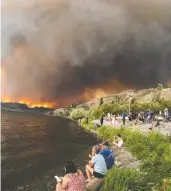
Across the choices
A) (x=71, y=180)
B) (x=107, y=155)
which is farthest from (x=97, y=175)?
(x=71, y=180)

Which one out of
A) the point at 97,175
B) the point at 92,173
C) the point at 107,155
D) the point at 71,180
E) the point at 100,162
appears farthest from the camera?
the point at 107,155

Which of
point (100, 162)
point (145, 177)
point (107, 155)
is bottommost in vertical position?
point (145, 177)

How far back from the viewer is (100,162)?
13.1 meters

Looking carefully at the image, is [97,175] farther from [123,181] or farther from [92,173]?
[123,181]

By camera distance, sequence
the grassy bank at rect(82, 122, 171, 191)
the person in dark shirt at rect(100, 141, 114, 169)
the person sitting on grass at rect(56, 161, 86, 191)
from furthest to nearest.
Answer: the person in dark shirt at rect(100, 141, 114, 169) → the grassy bank at rect(82, 122, 171, 191) → the person sitting on grass at rect(56, 161, 86, 191)

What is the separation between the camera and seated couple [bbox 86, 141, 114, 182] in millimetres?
12945

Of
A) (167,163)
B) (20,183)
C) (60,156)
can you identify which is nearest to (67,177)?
(167,163)

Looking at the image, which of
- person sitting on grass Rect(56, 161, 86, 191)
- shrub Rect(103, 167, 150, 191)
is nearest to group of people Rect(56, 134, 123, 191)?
person sitting on grass Rect(56, 161, 86, 191)

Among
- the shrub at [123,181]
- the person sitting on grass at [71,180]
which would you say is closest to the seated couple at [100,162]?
the shrub at [123,181]

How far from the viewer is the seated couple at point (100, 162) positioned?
12.9 m

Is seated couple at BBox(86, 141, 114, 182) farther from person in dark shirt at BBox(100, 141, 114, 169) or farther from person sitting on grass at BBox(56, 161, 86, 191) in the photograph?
person sitting on grass at BBox(56, 161, 86, 191)

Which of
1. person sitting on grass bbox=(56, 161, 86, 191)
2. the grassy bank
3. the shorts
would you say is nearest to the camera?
person sitting on grass bbox=(56, 161, 86, 191)

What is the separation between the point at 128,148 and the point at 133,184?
12193 millimetres

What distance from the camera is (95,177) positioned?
1302cm
